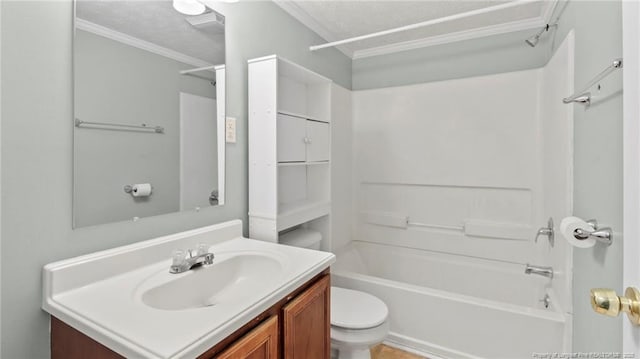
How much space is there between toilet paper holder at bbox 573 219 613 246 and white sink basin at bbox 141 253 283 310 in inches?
45.5

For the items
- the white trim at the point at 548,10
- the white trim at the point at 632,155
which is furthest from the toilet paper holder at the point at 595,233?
the white trim at the point at 548,10

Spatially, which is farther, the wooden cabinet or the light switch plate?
the light switch plate

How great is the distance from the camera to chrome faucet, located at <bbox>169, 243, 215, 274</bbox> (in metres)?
1.15

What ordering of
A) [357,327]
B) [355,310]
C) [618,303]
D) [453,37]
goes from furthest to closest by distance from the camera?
1. [453,37]
2. [355,310]
3. [357,327]
4. [618,303]

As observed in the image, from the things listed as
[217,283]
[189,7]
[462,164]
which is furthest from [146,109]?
[462,164]

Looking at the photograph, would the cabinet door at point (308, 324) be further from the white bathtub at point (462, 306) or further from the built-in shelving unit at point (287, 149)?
the white bathtub at point (462, 306)

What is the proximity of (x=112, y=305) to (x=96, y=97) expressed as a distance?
712 millimetres

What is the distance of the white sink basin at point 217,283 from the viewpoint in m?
1.03

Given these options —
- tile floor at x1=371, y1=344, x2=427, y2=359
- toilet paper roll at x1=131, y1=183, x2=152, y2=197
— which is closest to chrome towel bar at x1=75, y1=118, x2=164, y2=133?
toilet paper roll at x1=131, y1=183, x2=152, y2=197

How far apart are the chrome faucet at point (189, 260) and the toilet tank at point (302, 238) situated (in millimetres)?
700

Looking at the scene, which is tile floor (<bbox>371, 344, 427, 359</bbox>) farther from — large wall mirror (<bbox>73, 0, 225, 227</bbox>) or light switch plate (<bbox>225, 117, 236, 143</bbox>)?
light switch plate (<bbox>225, 117, 236, 143</bbox>)

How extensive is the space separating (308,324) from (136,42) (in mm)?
1307

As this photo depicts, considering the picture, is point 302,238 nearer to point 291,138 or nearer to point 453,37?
point 291,138

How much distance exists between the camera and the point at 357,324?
5.18 ft
